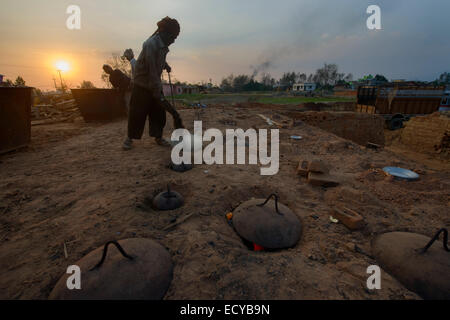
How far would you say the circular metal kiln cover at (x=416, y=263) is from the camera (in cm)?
128

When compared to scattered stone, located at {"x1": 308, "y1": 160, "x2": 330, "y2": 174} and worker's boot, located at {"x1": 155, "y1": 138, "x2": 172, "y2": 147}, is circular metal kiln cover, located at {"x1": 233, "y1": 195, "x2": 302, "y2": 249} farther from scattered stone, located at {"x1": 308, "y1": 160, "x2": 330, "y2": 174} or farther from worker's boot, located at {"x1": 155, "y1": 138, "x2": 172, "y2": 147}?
worker's boot, located at {"x1": 155, "y1": 138, "x2": 172, "y2": 147}

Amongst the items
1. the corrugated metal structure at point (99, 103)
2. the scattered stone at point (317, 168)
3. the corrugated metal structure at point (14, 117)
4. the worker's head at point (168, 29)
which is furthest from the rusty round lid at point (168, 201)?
the corrugated metal structure at point (99, 103)

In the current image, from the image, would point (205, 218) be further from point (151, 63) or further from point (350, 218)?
point (151, 63)

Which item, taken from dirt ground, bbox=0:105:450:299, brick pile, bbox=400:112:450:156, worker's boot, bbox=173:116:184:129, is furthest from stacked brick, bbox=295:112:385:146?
worker's boot, bbox=173:116:184:129

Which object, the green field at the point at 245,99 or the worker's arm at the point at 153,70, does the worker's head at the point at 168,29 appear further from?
the green field at the point at 245,99

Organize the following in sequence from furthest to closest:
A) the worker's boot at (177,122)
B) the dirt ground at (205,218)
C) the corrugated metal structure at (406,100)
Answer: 1. the corrugated metal structure at (406,100)
2. the worker's boot at (177,122)
3. the dirt ground at (205,218)

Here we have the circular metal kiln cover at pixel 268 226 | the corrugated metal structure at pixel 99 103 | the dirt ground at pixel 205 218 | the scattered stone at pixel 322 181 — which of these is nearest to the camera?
the dirt ground at pixel 205 218

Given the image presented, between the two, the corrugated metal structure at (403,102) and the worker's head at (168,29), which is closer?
the worker's head at (168,29)

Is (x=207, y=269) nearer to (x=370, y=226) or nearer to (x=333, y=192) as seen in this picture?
(x=370, y=226)

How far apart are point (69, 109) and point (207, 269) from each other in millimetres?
10161

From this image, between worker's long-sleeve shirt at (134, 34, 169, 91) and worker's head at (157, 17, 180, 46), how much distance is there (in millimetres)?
89

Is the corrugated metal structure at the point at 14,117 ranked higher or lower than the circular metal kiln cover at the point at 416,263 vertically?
higher

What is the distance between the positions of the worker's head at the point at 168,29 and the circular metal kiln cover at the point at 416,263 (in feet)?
12.6
